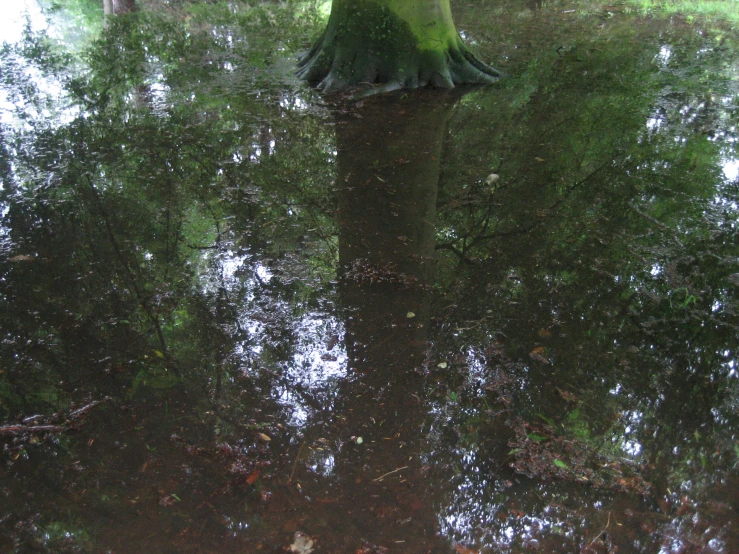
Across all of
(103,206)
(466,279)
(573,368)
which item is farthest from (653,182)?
(103,206)

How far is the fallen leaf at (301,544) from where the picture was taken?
91.6 inches

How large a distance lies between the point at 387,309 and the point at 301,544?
1625 mm

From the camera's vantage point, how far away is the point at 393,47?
7434 millimetres

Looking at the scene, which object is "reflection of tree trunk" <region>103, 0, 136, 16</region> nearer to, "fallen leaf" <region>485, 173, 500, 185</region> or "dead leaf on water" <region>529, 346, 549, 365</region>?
"fallen leaf" <region>485, 173, 500, 185</region>

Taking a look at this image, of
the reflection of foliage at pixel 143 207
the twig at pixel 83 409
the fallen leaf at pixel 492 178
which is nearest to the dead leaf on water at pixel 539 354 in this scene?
the reflection of foliage at pixel 143 207

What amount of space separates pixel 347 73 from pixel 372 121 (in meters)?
1.40

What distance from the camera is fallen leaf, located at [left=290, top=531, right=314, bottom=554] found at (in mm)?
2326

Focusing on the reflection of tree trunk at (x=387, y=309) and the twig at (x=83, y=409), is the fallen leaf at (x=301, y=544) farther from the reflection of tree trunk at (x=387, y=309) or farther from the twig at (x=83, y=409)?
the twig at (x=83, y=409)

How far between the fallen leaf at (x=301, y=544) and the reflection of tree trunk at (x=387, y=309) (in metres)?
0.22

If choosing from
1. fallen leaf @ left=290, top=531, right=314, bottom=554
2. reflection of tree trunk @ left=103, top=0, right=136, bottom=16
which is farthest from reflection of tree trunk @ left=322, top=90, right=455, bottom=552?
reflection of tree trunk @ left=103, top=0, right=136, bottom=16

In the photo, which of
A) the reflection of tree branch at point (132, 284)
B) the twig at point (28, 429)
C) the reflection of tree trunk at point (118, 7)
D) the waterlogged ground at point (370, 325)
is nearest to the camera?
the waterlogged ground at point (370, 325)

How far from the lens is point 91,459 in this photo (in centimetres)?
272

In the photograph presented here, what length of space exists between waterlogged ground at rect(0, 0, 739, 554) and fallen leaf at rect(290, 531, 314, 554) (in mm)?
15

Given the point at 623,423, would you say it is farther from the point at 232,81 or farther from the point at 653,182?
the point at 232,81
